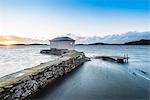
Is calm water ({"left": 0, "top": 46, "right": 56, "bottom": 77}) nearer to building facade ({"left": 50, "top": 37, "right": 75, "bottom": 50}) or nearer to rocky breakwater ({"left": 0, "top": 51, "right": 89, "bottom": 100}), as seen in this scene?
rocky breakwater ({"left": 0, "top": 51, "right": 89, "bottom": 100})

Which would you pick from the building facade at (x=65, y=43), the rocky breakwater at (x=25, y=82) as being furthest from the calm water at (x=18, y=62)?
the building facade at (x=65, y=43)

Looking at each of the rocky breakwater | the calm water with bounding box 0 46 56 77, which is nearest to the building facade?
the calm water with bounding box 0 46 56 77

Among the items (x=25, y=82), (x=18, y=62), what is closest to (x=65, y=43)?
(x=18, y=62)

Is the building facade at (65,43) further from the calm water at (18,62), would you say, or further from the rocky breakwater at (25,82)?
the rocky breakwater at (25,82)

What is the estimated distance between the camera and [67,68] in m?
14.7

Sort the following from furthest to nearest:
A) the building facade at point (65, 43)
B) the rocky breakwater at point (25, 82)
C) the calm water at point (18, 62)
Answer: the building facade at point (65, 43) → the calm water at point (18, 62) → the rocky breakwater at point (25, 82)

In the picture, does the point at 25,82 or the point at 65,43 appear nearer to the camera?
the point at 25,82

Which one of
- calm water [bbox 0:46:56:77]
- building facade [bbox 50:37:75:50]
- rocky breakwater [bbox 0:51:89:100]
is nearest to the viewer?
rocky breakwater [bbox 0:51:89:100]

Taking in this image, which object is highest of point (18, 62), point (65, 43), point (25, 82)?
point (65, 43)

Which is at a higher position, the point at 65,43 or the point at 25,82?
the point at 65,43

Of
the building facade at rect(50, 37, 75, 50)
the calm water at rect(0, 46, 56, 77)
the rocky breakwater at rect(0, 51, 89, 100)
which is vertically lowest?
the calm water at rect(0, 46, 56, 77)

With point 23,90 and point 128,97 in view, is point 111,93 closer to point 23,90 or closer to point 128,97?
point 128,97

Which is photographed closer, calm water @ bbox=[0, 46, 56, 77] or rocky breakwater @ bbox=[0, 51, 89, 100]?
rocky breakwater @ bbox=[0, 51, 89, 100]

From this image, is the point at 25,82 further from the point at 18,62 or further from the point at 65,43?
the point at 65,43
